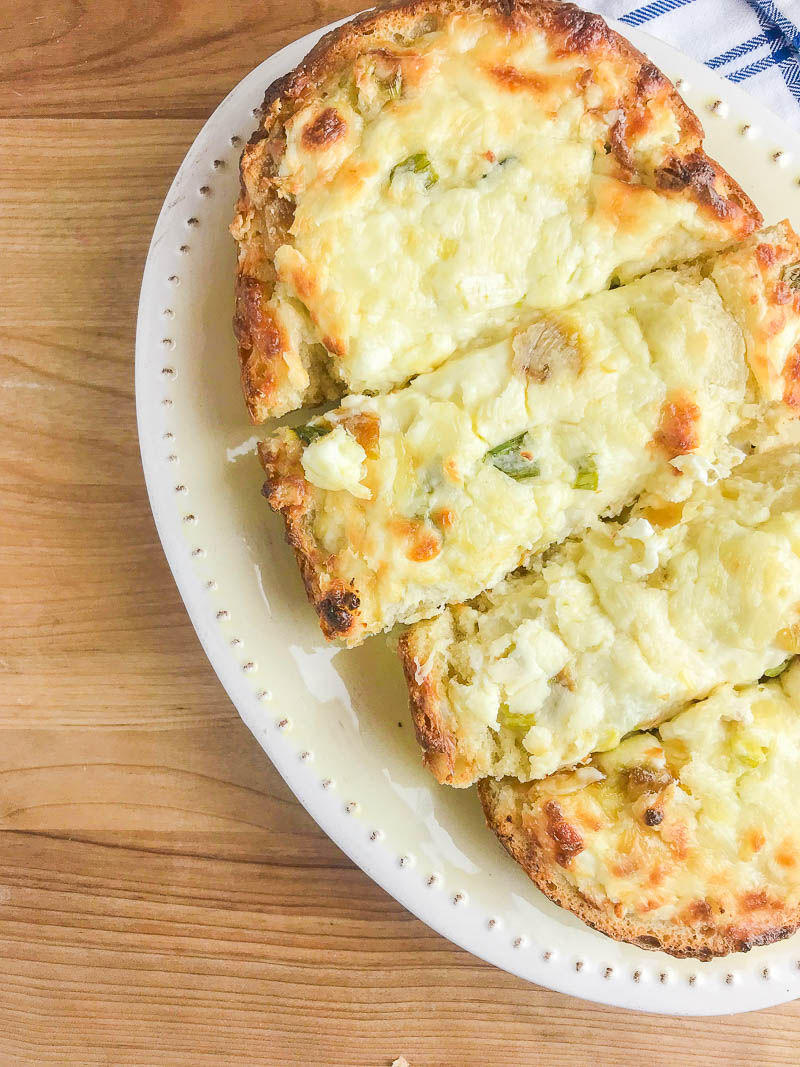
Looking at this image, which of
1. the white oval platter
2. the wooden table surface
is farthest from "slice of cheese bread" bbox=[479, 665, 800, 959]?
the wooden table surface

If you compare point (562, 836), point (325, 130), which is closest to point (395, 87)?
point (325, 130)

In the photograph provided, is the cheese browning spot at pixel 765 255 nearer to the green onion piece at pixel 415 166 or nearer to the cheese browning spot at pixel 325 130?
the green onion piece at pixel 415 166

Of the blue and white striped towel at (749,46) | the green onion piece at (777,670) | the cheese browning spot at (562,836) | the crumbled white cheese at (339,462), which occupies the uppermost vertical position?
the blue and white striped towel at (749,46)

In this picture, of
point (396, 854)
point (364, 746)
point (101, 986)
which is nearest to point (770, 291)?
point (364, 746)

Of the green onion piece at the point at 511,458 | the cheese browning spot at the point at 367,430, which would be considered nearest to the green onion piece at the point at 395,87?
the cheese browning spot at the point at 367,430

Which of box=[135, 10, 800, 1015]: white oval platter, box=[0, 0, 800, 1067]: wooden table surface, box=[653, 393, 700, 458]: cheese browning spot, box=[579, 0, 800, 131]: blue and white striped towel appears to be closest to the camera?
box=[653, 393, 700, 458]: cheese browning spot

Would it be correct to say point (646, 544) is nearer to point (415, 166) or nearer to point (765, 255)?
point (765, 255)

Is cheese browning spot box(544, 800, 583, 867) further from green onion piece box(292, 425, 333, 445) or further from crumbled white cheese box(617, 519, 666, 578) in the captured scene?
green onion piece box(292, 425, 333, 445)
